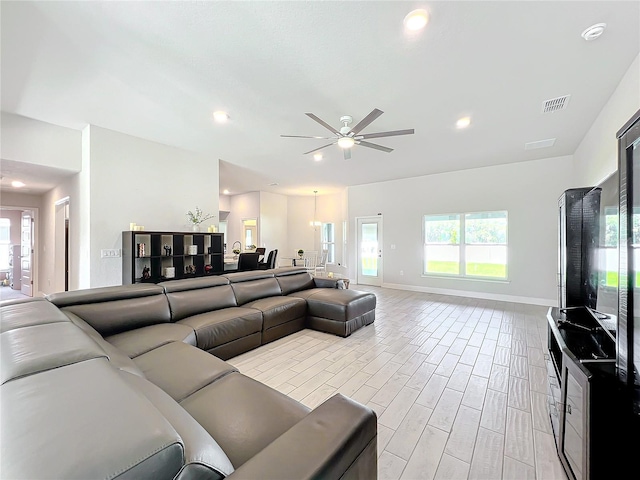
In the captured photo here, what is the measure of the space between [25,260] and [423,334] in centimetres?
959

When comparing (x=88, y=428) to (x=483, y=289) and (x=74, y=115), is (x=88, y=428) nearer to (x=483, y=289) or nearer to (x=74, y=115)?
(x=74, y=115)

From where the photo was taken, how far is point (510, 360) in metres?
2.97

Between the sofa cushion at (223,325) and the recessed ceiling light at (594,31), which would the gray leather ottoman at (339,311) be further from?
the recessed ceiling light at (594,31)

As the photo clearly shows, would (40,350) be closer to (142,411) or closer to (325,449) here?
(142,411)

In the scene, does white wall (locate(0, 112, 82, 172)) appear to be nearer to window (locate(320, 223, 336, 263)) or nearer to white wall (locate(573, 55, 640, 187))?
white wall (locate(573, 55, 640, 187))

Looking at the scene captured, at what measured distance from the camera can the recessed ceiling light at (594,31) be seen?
6.82 ft

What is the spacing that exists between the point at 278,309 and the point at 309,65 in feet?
9.08

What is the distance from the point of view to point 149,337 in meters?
2.30

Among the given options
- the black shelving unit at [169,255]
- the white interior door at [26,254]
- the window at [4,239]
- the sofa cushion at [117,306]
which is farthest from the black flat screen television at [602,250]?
the window at [4,239]

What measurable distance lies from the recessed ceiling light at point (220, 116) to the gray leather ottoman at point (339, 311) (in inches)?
110

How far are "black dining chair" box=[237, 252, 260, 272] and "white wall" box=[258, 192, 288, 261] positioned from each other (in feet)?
8.27

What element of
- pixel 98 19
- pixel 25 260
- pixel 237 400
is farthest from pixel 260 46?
pixel 25 260

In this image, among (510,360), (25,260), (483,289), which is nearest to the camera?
(510,360)

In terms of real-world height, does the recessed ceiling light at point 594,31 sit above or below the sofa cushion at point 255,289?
above
